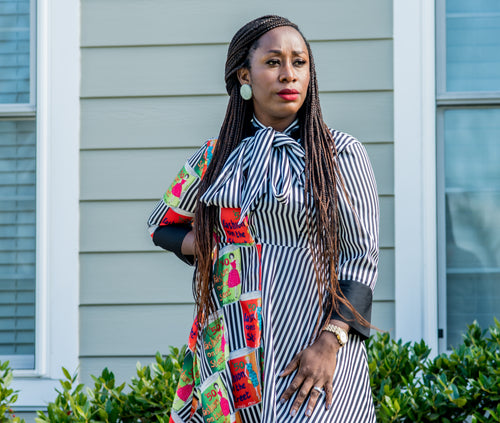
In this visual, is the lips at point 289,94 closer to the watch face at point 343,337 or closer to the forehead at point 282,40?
the forehead at point 282,40

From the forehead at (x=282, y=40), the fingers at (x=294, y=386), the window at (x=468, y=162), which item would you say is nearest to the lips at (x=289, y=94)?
the forehead at (x=282, y=40)

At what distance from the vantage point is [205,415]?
1.65 metres

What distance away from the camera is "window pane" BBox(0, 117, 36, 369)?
3180 millimetres

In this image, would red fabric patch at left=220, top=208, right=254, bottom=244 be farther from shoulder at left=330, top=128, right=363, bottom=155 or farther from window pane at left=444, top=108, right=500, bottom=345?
window pane at left=444, top=108, right=500, bottom=345

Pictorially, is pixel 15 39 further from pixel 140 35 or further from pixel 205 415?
pixel 205 415

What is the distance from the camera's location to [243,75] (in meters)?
1.79

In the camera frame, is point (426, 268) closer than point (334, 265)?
No

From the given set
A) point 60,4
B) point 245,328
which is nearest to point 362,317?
point 245,328

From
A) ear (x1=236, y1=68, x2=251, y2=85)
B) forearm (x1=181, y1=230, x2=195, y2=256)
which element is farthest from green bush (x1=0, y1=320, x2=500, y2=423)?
ear (x1=236, y1=68, x2=251, y2=85)

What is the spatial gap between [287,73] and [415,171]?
1490 mm

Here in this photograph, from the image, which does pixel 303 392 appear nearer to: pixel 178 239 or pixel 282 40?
pixel 178 239

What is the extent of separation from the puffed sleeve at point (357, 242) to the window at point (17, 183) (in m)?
2.03

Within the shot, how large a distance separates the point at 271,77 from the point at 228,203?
1.14 feet

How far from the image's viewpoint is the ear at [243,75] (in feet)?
5.82
